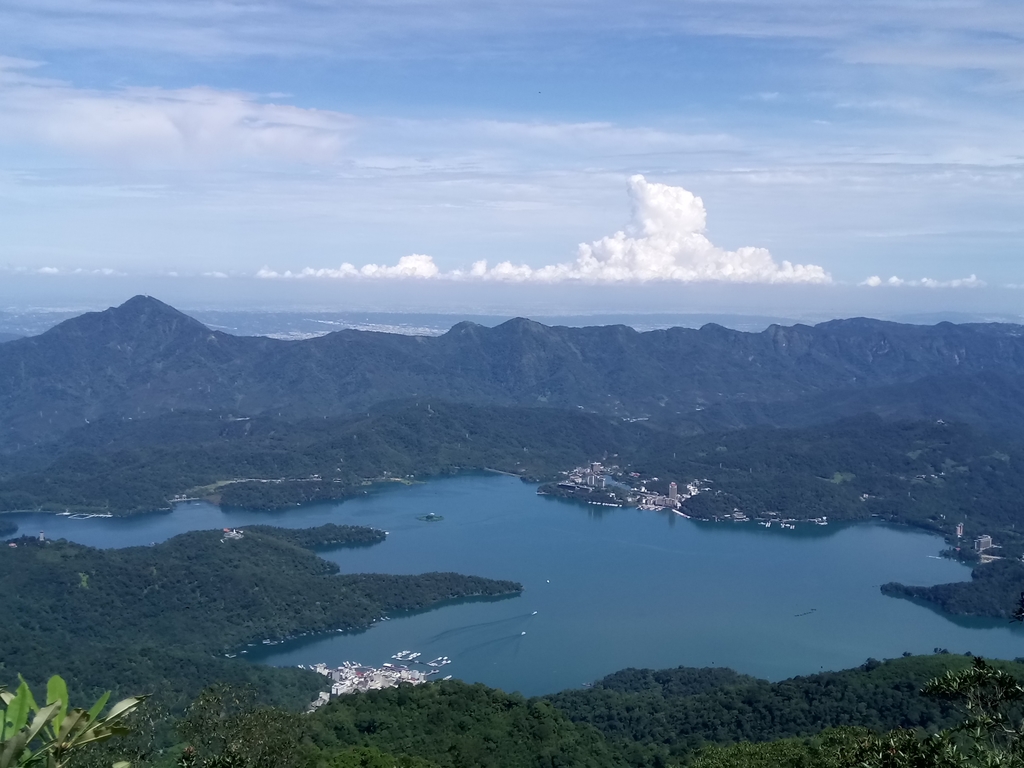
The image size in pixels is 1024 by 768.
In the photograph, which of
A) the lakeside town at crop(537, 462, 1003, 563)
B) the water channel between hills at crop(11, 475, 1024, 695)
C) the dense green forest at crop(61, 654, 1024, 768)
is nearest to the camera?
the dense green forest at crop(61, 654, 1024, 768)

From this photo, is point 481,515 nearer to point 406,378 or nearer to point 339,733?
point 339,733

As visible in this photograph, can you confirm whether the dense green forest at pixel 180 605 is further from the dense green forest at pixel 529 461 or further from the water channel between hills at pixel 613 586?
the dense green forest at pixel 529 461

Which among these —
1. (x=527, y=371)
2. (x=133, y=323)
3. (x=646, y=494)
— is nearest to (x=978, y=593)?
(x=646, y=494)

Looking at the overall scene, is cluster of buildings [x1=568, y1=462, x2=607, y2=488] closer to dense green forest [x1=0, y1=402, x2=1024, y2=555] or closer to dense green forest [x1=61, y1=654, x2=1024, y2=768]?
dense green forest [x1=0, y1=402, x2=1024, y2=555]

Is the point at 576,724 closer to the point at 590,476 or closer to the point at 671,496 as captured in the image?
the point at 671,496

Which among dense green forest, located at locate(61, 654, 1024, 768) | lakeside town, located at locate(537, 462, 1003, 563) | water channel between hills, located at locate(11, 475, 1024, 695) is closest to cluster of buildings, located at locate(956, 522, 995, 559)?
lakeside town, located at locate(537, 462, 1003, 563)

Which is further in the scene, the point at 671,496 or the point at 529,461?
the point at 529,461

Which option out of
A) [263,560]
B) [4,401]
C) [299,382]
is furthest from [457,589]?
[4,401]

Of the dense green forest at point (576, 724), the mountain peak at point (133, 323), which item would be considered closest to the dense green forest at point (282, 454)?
the mountain peak at point (133, 323)
